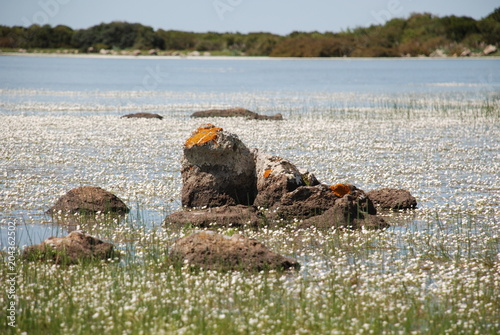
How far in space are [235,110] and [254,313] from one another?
30.4 metres

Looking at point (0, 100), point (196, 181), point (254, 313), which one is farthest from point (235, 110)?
point (254, 313)

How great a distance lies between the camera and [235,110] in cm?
3962

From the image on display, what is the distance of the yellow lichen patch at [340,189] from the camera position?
16.1 metres

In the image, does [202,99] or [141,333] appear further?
[202,99]

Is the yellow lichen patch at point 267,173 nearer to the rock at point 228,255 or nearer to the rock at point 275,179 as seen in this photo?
the rock at point 275,179

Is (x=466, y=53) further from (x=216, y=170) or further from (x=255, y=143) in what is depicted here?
(x=216, y=170)

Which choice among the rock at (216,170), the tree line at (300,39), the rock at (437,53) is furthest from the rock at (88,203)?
the rock at (437,53)

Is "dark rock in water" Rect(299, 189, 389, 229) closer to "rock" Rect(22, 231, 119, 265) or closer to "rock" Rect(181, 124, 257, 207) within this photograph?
"rock" Rect(181, 124, 257, 207)

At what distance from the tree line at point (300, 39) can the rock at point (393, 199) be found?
121 metres

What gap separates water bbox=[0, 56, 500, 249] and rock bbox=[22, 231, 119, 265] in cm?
108

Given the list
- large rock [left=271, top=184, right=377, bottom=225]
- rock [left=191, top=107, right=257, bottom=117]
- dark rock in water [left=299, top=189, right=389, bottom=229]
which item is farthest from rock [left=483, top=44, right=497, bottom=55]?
dark rock in water [left=299, top=189, right=389, bottom=229]

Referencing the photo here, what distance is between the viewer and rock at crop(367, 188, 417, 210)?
54.9 feet

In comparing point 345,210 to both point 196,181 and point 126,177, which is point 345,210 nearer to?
point 196,181

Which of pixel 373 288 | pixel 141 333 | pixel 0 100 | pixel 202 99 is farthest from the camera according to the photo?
pixel 202 99
